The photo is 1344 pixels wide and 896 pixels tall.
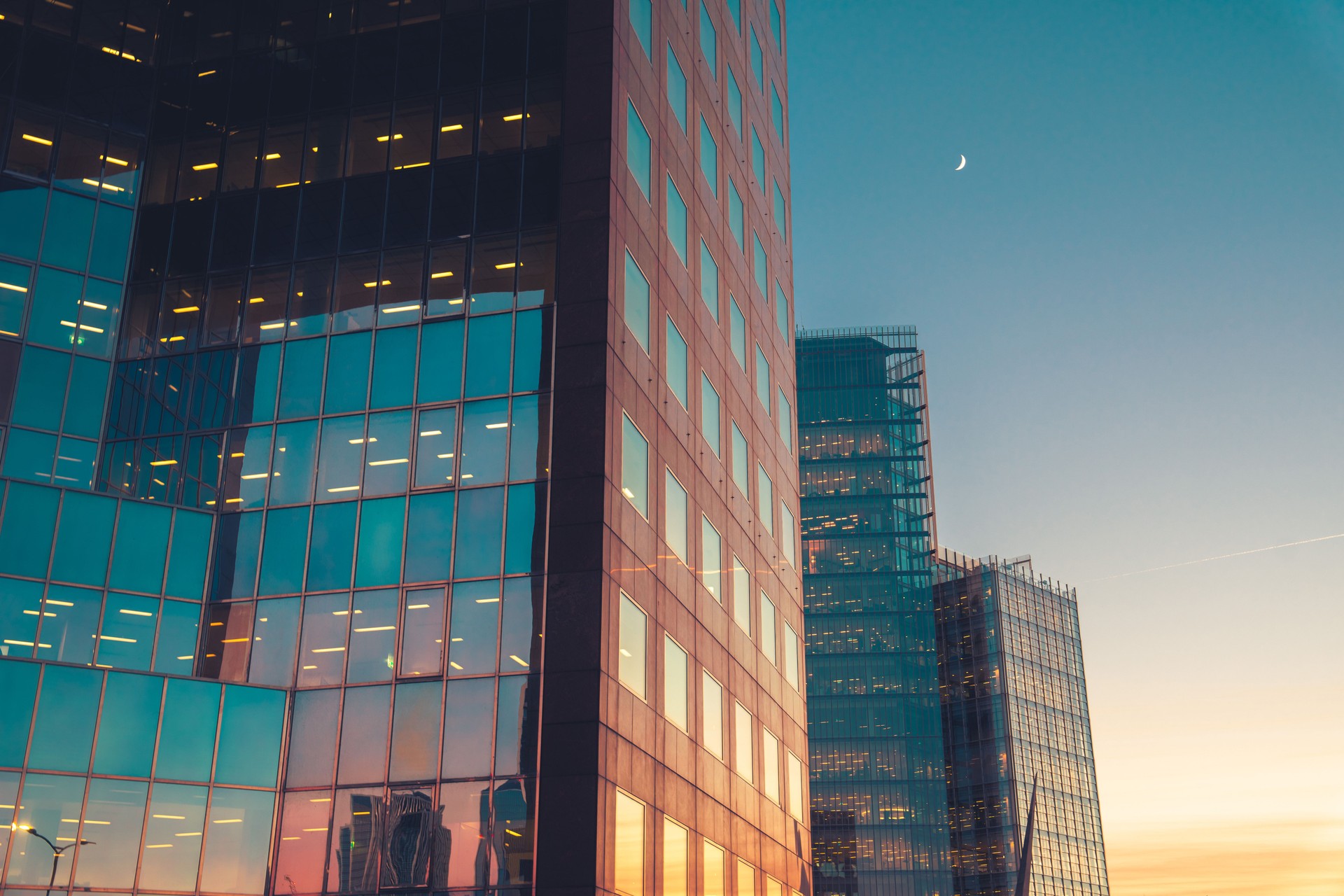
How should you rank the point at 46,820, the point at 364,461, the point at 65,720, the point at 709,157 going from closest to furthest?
the point at 46,820
the point at 65,720
the point at 364,461
the point at 709,157

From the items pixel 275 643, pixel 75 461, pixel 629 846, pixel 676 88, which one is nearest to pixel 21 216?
pixel 75 461

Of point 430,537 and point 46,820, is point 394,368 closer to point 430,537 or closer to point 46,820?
point 430,537

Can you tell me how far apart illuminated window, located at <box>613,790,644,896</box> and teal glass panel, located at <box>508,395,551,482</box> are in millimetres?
9311

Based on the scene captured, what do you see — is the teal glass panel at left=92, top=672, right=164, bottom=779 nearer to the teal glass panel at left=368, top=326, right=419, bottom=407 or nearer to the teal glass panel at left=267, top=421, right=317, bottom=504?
the teal glass panel at left=267, top=421, right=317, bottom=504

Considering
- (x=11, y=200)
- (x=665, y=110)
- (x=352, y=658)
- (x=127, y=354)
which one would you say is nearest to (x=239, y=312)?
(x=127, y=354)

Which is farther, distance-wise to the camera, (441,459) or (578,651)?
(441,459)

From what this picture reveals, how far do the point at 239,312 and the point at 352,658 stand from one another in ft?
42.6

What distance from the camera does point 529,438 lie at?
37531 mm

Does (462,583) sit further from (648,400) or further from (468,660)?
(648,400)

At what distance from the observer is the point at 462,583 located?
36.5m

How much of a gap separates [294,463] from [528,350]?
8.28 m

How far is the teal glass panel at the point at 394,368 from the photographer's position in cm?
3966

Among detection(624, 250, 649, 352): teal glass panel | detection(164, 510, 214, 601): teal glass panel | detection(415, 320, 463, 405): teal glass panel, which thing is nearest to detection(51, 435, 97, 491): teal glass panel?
detection(164, 510, 214, 601): teal glass panel

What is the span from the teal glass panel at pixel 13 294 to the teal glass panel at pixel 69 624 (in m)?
9.72
